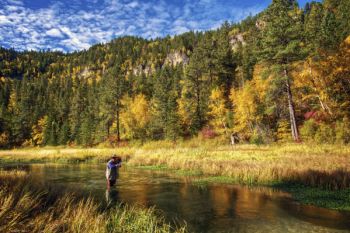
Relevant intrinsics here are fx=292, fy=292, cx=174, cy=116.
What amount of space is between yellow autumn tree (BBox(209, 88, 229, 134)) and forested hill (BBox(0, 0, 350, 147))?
0.18 meters

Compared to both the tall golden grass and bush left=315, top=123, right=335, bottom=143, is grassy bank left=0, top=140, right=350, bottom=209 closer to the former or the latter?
the tall golden grass

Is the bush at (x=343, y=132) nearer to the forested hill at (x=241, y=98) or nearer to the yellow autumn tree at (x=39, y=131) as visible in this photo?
the forested hill at (x=241, y=98)

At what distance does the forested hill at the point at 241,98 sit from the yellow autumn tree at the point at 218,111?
0.18 m

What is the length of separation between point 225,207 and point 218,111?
38.6 m

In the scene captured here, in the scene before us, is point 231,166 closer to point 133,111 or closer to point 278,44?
point 278,44

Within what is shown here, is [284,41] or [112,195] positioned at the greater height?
[284,41]

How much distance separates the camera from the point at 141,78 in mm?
96750

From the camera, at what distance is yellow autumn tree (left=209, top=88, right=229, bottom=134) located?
50.8 meters

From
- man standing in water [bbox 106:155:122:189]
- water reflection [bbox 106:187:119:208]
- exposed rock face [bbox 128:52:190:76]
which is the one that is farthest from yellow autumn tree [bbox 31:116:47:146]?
water reflection [bbox 106:187:119:208]

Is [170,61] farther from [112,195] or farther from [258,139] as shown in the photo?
[112,195]

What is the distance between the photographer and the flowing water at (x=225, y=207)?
1044cm

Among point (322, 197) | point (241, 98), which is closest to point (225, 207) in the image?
point (322, 197)

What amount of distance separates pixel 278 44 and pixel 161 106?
28938 mm

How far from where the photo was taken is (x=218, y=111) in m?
51.0
